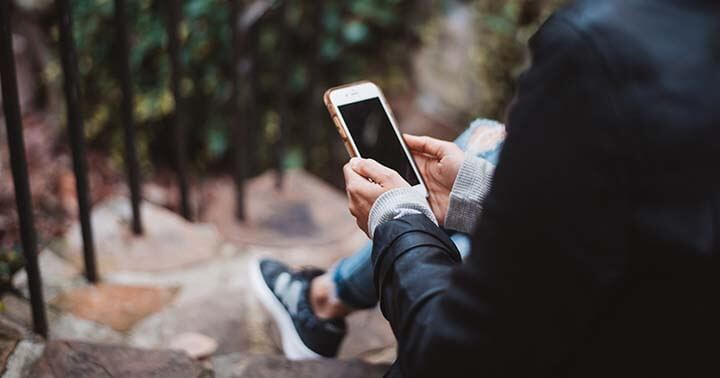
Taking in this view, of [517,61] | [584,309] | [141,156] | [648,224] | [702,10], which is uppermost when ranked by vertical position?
[702,10]

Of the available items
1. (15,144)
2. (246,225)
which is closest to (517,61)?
(246,225)

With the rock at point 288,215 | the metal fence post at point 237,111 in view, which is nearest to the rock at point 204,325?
the rock at point 288,215

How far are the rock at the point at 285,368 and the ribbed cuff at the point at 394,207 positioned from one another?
1.75ft

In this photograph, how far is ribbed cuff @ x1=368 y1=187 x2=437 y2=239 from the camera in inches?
42.8

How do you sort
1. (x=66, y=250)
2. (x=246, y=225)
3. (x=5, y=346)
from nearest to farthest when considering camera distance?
(x=5, y=346) < (x=66, y=250) < (x=246, y=225)

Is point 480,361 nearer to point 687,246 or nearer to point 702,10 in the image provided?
point 687,246

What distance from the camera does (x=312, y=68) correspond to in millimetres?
2559

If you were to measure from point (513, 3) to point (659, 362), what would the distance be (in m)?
2.30

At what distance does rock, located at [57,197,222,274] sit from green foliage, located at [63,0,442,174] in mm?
927

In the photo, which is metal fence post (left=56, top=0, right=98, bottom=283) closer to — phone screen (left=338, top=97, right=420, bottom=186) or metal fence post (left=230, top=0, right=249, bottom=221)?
metal fence post (left=230, top=0, right=249, bottom=221)

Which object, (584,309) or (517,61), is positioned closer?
(584,309)

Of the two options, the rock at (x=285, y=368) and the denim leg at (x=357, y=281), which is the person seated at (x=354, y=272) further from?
the rock at (x=285, y=368)

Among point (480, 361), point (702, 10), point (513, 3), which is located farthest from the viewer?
point (513, 3)

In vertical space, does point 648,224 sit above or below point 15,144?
above
